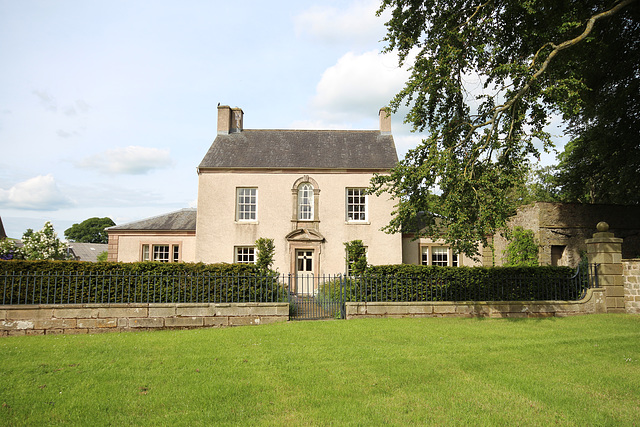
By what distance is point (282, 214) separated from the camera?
74.6 ft

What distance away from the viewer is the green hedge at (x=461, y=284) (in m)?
12.9

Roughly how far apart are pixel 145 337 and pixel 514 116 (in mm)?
11344

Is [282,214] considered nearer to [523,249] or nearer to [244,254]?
[244,254]

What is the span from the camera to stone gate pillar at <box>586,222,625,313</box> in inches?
Answer: 531

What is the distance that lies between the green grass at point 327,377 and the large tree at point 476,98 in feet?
10.6

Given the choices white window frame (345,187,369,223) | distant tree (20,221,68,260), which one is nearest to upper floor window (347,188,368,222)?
white window frame (345,187,369,223)

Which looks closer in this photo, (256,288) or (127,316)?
(127,316)

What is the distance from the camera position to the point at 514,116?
470 inches

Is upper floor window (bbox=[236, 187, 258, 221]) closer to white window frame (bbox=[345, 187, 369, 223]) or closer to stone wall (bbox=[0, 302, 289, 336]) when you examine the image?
white window frame (bbox=[345, 187, 369, 223])

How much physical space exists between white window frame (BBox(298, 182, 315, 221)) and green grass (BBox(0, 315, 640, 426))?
12423mm

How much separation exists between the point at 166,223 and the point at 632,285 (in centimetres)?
2167

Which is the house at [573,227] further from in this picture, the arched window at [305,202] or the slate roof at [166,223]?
the slate roof at [166,223]

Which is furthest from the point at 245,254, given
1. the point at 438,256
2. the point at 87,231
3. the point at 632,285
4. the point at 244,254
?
the point at 87,231

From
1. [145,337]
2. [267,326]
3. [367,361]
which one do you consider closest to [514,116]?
[367,361]
